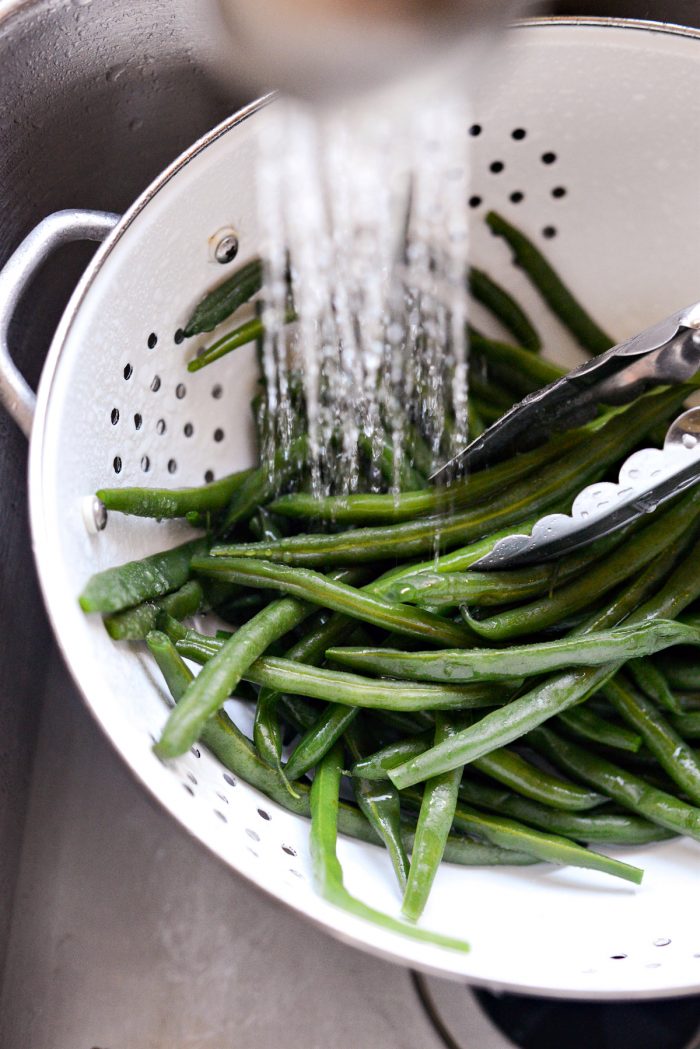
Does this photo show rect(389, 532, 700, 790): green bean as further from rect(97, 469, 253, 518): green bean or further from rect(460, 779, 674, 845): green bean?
rect(97, 469, 253, 518): green bean

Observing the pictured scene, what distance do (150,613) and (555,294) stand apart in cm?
73

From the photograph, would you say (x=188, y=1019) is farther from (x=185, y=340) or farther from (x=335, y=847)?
(x=185, y=340)

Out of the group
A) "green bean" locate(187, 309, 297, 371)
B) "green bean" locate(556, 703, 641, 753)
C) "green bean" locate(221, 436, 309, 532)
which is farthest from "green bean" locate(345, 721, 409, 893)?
"green bean" locate(187, 309, 297, 371)

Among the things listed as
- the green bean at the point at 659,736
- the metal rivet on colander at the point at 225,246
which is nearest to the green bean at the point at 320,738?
the green bean at the point at 659,736

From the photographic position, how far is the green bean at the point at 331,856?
808mm

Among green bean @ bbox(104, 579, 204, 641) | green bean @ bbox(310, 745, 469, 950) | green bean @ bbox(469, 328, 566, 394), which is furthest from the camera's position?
green bean @ bbox(469, 328, 566, 394)

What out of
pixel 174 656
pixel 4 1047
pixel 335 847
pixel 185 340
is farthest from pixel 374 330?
pixel 4 1047

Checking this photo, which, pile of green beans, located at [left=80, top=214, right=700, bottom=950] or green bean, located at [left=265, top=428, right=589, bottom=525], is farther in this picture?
green bean, located at [left=265, top=428, right=589, bottom=525]

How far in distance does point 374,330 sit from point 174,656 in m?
0.50

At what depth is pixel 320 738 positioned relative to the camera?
3.24ft

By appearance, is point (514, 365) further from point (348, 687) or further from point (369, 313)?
point (348, 687)

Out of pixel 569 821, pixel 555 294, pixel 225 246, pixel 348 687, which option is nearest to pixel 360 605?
pixel 348 687

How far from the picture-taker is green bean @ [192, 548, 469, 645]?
103 cm

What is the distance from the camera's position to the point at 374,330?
119cm
